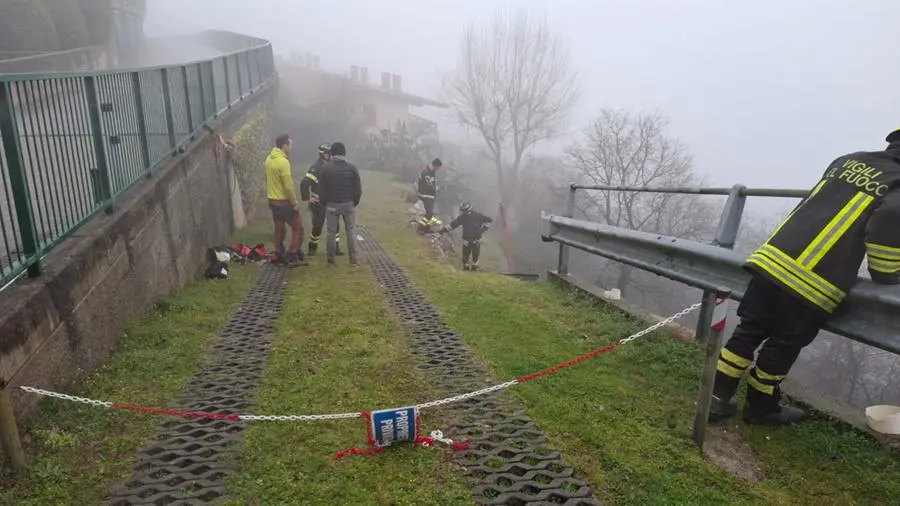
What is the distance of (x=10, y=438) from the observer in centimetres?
250

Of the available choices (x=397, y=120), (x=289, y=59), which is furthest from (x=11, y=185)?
(x=289, y=59)

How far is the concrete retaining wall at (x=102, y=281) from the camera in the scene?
2969 millimetres

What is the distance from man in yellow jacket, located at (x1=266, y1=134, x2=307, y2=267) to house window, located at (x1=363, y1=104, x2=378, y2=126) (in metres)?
30.4

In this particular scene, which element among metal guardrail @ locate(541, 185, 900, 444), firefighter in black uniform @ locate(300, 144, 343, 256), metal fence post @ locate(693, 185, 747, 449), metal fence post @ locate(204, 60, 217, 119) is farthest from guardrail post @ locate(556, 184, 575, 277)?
metal fence post @ locate(204, 60, 217, 119)

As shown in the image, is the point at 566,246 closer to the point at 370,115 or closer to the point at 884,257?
the point at 884,257

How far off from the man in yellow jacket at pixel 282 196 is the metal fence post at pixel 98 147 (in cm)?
335

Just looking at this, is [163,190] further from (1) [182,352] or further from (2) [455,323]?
(2) [455,323]

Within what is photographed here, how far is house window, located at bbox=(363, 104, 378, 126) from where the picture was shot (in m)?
37.8

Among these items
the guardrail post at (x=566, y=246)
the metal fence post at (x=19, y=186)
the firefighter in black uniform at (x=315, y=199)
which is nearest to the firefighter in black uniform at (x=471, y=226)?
the firefighter in black uniform at (x=315, y=199)

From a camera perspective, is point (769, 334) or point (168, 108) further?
point (168, 108)

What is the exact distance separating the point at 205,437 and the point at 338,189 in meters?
5.37

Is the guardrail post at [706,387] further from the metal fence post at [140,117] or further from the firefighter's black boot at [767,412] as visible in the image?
the metal fence post at [140,117]

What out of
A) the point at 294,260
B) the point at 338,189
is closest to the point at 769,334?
the point at 338,189

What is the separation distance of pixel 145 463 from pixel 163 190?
4.00 meters
